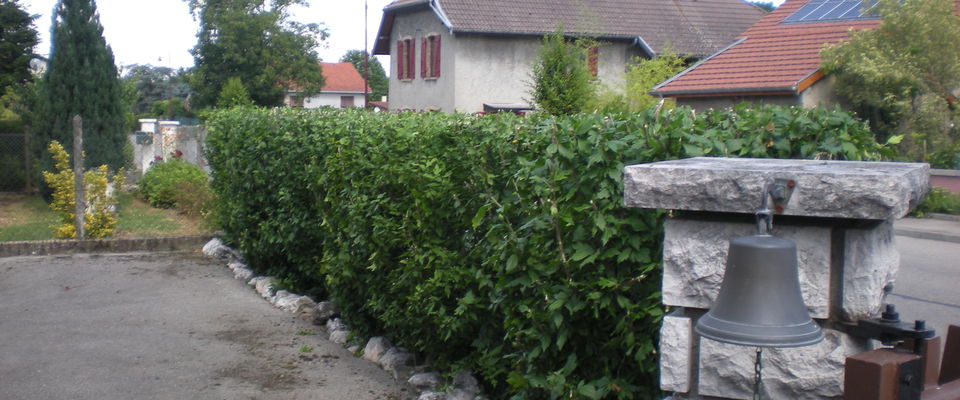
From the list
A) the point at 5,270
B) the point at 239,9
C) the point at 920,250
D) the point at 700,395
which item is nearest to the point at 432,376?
the point at 700,395

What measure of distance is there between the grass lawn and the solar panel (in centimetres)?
1961

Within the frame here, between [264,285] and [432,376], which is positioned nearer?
[432,376]

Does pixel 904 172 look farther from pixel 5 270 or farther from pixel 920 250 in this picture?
pixel 920 250

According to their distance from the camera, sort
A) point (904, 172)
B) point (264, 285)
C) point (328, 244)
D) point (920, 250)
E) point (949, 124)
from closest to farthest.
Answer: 1. point (904, 172)
2. point (328, 244)
3. point (264, 285)
4. point (920, 250)
5. point (949, 124)

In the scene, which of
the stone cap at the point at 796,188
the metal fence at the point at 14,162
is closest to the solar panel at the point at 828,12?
the metal fence at the point at 14,162

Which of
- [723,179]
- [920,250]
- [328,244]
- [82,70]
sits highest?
[82,70]

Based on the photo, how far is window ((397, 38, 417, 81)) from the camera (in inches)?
1489

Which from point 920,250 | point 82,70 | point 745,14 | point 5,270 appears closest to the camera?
point 5,270

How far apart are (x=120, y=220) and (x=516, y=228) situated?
12053 mm

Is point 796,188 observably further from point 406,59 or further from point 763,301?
point 406,59

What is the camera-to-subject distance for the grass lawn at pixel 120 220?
45.1ft

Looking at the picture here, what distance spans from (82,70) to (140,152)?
663 centimetres

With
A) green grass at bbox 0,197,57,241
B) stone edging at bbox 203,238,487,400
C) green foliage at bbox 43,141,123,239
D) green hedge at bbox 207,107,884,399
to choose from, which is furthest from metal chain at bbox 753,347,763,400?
green grass at bbox 0,197,57,241

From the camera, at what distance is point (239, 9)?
60.2 metres
